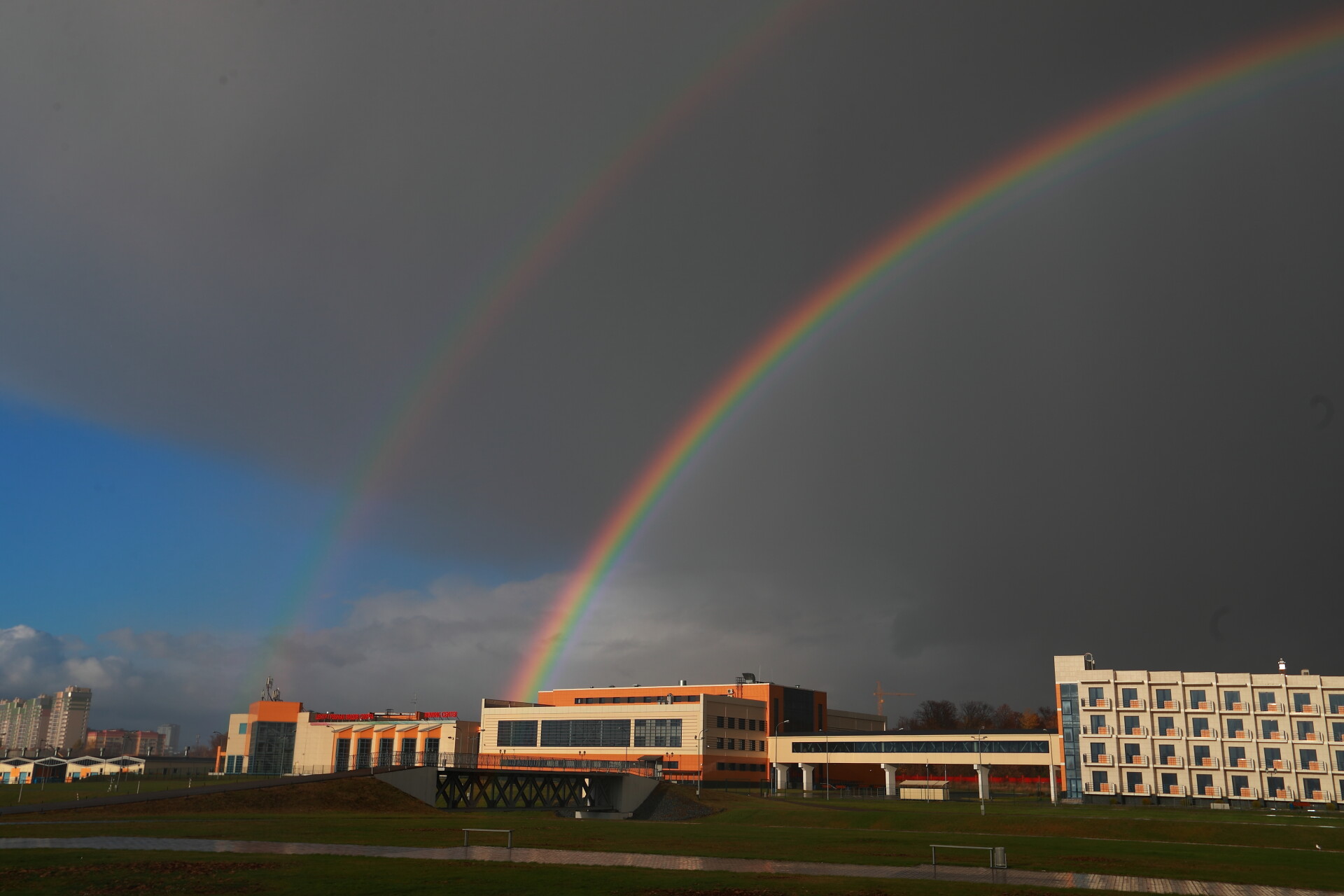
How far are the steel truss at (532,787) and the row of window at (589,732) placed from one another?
29.9 metres

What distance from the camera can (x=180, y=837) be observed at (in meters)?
41.8

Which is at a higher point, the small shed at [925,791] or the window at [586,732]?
the window at [586,732]

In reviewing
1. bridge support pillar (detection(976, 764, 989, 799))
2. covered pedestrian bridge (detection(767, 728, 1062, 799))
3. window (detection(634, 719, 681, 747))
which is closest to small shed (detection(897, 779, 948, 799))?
bridge support pillar (detection(976, 764, 989, 799))

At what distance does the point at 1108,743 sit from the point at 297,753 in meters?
122

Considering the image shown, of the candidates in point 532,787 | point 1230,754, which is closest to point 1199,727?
point 1230,754

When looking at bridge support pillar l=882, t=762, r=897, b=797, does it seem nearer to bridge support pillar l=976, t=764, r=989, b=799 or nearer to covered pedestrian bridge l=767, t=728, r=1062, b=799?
covered pedestrian bridge l=767, t=728, r=1062, b=799

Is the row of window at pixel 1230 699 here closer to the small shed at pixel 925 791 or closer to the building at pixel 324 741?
the small shed at pixel 925 791

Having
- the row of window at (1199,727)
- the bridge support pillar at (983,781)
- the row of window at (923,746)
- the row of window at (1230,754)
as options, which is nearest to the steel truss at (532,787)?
the bridge support pillar at (983,781)

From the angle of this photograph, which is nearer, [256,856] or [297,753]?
[256,856]

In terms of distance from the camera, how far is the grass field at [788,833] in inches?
1416

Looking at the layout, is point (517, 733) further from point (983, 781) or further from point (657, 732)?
point (983, 781)

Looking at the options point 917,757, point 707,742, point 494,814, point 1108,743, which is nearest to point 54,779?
point 707,742

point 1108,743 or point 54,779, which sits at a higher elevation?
point 1108,743

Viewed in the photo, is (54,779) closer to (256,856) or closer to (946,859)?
(256,856)
